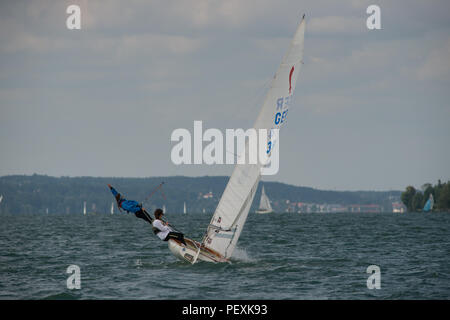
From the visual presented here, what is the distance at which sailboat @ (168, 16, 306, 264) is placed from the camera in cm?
2420

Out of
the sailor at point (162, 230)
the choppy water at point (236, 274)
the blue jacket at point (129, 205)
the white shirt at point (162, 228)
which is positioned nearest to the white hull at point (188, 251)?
the choppy water at point (236, 274)

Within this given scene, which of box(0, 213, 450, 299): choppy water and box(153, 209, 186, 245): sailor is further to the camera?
box(153, 209, 186, 245): sailor

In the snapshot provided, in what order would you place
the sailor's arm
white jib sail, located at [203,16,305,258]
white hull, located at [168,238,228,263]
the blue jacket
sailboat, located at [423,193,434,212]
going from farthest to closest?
Answer: sailboat, located at [423,193,434,212]
white hull, located at [168,238,228,263]
white jib sail, located at [203,16,305,258]
the sailor's arm
the blue jacket

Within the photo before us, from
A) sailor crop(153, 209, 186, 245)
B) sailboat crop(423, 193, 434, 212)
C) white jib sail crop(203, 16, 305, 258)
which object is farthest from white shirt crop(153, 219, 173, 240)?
sailboat crop(423, 193, 434, 212)

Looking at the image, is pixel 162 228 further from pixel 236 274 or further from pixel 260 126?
pixel 260 126

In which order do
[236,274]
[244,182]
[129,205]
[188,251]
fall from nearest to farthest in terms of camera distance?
[129,205]
[236,274]
[244,182]
[188,251]

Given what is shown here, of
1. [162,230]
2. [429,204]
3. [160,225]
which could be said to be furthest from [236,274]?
[429,204]

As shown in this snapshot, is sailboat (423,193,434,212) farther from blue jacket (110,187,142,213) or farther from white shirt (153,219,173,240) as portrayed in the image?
blue jacket (110,187,142,213)

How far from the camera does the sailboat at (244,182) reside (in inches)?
953

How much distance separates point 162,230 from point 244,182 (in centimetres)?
349

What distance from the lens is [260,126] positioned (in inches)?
957
